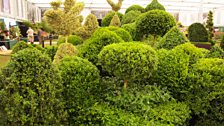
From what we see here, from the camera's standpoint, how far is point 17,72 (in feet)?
6.61

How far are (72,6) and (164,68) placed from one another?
6.52 ft

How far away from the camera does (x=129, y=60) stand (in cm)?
247

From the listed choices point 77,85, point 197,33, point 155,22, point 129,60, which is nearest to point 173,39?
point 155,22

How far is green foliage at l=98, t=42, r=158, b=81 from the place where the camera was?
2.49 meters

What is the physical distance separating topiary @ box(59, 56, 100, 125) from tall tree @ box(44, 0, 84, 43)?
1.28 m

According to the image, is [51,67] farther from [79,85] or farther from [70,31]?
[70,31]

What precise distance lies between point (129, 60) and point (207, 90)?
3.56ft

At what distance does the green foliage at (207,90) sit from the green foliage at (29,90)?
68.0 inches

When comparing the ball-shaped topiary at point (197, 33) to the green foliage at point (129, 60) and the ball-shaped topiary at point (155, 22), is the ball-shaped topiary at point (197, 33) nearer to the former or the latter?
the ball-shaped topiary at point (155, 22)

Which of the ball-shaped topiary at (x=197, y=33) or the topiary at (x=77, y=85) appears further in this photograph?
the ball-shaped topiary at (x=197, y=33)

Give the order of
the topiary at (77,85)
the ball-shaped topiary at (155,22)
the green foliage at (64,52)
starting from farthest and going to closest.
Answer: the ball-shaped topiary at (155,22) → the green foliage at (64,52) → the topiary at (77,85)

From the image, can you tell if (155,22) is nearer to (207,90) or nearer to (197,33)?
(207,90)

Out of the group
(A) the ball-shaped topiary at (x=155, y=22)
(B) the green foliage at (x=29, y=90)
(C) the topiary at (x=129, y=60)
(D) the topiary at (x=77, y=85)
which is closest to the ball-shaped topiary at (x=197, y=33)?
(A) the ball-shaped topiary at (x=155, y=22)

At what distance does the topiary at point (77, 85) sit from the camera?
2.49 meters
